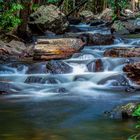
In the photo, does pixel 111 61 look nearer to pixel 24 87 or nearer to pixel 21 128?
pixel 24 87

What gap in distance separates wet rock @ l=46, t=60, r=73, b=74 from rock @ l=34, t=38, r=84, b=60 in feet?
3.93

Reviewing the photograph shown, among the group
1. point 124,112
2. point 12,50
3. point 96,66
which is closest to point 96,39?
point 12,50

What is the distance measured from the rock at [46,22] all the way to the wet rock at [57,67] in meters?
7.87

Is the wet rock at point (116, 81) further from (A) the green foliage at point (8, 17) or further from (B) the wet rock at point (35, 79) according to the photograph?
(A) the green foliage at point (8, 17)

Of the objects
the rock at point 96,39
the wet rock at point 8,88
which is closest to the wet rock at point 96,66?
the wet rock at point 8,88

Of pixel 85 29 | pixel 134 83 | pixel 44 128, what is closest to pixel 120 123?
pixel 44 128

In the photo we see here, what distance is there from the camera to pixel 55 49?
14.0 m

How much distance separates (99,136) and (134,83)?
5024 millimetres

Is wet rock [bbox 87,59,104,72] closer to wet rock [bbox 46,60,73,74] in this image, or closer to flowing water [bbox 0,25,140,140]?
flowing water [bbox 0,25,140,140]

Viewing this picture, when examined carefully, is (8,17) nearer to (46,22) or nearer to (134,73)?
(46,22)

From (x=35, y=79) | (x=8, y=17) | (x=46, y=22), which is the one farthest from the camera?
(x=46, y=22)

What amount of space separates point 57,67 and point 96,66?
1.22m

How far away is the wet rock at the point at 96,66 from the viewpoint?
1236 centimetres

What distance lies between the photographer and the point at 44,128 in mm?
6211
